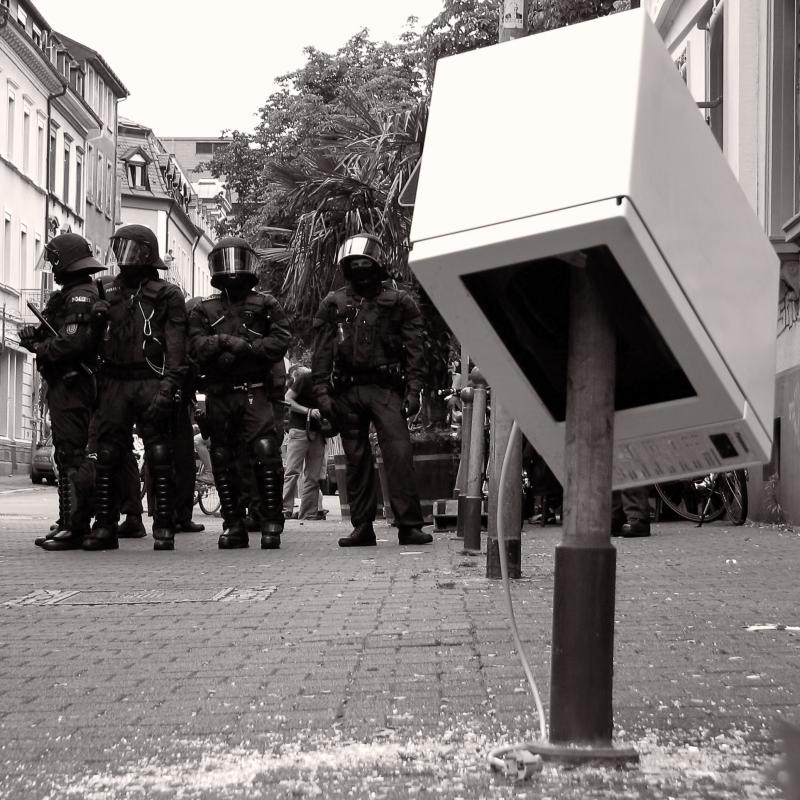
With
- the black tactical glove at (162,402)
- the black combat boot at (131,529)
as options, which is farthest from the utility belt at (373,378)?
the black combat boot at (131,529)

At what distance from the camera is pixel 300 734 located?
3.61 metres

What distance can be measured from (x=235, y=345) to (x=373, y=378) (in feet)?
3.54

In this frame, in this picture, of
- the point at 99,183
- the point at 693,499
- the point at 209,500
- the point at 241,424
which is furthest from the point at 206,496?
the point at 99,183

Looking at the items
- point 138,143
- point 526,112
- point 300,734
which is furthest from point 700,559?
point 138,143

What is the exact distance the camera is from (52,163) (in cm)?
5394

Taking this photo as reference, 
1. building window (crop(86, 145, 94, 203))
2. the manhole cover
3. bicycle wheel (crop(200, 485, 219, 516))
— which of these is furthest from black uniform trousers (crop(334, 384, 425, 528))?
building window (crop(86, 145, 94, 203))

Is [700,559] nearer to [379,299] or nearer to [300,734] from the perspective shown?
[379,299]

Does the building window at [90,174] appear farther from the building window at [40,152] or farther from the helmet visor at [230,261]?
the helmet visor at [230,261]

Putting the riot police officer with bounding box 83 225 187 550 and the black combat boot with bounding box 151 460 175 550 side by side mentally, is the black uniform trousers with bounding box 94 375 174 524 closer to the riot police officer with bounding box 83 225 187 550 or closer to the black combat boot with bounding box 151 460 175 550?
the riot police officer with bounding box 83 225 187 550

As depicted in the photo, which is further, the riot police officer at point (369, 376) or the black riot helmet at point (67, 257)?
the riot police officer at point (369, 376)

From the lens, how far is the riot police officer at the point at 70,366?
10.4m

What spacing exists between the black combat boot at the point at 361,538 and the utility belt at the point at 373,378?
104cm

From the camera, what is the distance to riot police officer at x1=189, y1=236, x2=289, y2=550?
10.9 meters

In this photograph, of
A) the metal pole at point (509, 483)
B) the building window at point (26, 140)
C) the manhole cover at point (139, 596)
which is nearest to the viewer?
the manhole cover at point (139, 596)
